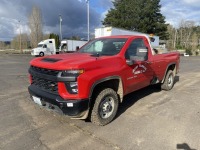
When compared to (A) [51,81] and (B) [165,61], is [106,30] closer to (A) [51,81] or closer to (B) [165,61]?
(B) [165,61]

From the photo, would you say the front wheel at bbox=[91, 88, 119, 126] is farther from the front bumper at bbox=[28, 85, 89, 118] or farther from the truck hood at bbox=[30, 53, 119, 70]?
the truck hood at bbox=[30, 53, 119, 70]

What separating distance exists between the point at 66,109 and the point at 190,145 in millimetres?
2314

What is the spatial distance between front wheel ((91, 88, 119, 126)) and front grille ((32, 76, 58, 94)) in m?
0.89

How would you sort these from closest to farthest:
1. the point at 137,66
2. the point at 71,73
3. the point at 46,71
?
the point at 71,73, the point at 46,71, the point at 137,66

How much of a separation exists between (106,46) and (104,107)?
5.31 ft

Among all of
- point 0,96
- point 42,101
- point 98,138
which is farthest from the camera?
point 0,96

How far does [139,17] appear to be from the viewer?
4916 centimetres

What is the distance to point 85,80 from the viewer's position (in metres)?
3.96

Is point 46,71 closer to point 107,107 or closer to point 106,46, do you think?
point 107,107

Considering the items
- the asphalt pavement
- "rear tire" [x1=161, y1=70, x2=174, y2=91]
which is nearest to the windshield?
the asphalt pavement

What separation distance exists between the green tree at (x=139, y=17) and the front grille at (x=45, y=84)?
150ft

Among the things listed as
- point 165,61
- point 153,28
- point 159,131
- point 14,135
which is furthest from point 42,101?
point 153,28

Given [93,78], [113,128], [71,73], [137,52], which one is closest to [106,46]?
[137,52]

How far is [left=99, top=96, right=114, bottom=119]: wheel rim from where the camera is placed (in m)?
4.58
